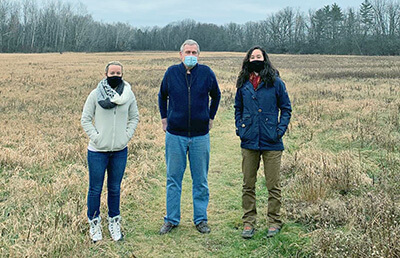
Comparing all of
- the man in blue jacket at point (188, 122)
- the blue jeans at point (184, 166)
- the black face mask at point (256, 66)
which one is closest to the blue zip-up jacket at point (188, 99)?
the man in blue jacket at point (188, 122)

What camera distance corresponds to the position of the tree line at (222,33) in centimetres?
8150

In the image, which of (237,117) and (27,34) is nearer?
(237,117)

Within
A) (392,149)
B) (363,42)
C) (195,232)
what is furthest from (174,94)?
(363,42)

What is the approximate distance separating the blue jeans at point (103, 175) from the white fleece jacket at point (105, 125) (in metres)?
0.11

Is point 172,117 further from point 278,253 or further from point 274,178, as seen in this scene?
point 278,253

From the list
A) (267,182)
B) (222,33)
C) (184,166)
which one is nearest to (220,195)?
(184,166)

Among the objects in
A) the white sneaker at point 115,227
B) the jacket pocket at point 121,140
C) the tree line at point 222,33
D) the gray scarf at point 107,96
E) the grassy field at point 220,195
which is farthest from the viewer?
the tree line at point 222,33

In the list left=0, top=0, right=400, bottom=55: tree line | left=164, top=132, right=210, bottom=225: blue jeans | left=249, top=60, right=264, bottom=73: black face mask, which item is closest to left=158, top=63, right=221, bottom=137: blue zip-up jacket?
left=164, top=132, right=210, bottom=225: blue jeans

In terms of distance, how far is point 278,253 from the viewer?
404 cm

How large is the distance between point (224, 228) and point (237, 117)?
4.87 ft

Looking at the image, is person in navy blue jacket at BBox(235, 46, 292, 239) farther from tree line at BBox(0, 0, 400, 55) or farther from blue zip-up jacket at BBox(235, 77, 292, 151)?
tree line at BBox(0, 0, 400, 55)

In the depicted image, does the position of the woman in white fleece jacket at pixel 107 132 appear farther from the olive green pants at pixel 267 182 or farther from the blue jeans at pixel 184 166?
the olive green pants at pixel 267 182

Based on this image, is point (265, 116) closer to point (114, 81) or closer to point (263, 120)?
point (263, 120)

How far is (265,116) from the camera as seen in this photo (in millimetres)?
4340
